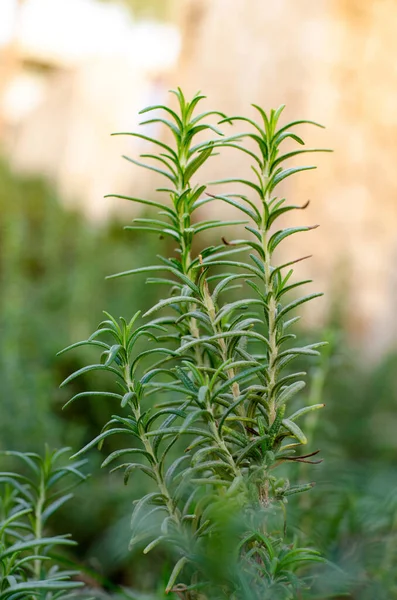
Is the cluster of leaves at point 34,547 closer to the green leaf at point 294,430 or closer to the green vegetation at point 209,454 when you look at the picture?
the green vegetation at point 209,454

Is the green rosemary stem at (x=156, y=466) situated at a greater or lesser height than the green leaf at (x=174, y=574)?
greater

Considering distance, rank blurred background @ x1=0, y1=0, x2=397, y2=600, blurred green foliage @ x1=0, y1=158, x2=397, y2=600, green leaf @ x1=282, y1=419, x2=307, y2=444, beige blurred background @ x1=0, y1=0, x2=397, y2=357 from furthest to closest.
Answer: beige blurred background @ x1=0, y1=0, x2=397, y2=357, blurred background @ x1=0, y1=0, x2=397, y2=600, blurred green foliage @ x1=0, y1=158, x2=397, y2=600, green leaf @ x1=282, y1=419, x2=307, y2=444

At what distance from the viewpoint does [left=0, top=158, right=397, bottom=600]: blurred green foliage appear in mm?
586

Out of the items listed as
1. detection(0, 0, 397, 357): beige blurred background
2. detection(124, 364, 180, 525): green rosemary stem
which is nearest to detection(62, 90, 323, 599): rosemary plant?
detection(124, 364, 180, 525): green rosemary stem

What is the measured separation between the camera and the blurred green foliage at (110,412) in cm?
59

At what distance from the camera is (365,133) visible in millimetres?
2428

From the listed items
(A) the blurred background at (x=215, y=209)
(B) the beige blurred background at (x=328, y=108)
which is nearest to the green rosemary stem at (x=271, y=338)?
(A) the blurred background at (x=215, y=209)

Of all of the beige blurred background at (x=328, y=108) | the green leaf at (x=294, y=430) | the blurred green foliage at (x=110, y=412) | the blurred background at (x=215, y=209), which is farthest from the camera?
the beige blurred background at (x=328, y=108)

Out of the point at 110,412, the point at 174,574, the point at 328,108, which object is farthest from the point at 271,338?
the point at 328,108

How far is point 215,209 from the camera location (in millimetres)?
2848

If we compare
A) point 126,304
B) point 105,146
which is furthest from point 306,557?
point 105,146

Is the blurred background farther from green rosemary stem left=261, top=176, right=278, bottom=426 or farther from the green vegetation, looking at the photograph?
green rosemary stem left=261, top=176, right=278, bottom=426

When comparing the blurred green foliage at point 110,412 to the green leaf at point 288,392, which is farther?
the blurred green foliage at point 110,412

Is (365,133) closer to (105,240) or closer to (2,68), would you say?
(105,240)
